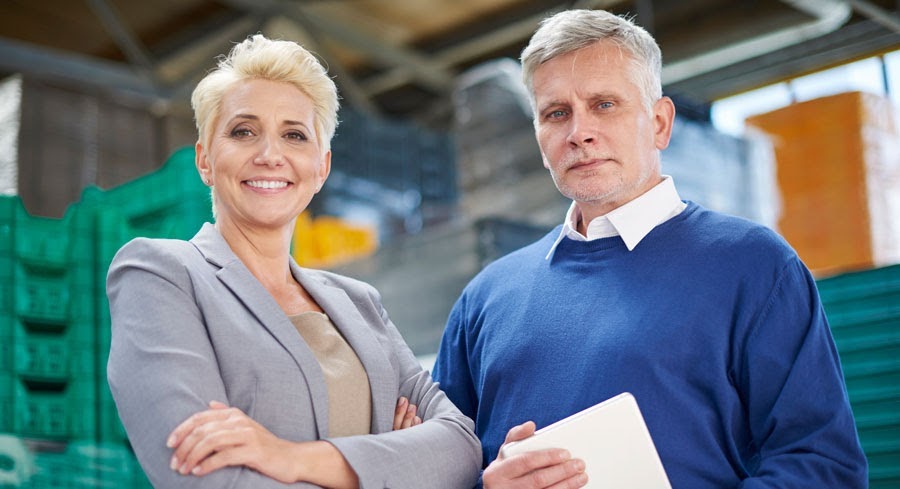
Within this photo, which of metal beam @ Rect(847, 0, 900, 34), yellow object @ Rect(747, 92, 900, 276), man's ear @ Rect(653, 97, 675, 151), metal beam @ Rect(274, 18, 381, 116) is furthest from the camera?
metal beam @ Rect(274, 18, 381, 116)

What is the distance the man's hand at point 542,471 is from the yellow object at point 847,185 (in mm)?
3363

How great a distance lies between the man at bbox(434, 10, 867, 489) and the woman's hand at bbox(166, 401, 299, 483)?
1.30 ft

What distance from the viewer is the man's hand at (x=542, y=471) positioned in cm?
156

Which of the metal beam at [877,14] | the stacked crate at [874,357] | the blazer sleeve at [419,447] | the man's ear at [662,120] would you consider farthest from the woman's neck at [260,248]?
the metal beam at [877,14]

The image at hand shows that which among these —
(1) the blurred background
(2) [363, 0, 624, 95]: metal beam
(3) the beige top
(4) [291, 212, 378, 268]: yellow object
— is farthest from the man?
(2) [363, 0, 624, 95]: metal beam

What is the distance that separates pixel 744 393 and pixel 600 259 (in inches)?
15.8

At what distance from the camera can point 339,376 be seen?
66.1 inches

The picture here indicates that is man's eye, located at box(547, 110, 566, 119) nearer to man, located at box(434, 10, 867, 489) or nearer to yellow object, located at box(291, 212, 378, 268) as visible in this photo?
A: man, located at box(434, 10, 867, 489)

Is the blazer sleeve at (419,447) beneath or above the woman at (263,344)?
beneath

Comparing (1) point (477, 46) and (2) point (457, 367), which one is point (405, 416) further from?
(1) point (477, 46)

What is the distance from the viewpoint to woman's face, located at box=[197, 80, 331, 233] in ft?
5.60

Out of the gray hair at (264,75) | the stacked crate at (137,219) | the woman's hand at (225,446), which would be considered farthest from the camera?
the stacked crate at (137,219)

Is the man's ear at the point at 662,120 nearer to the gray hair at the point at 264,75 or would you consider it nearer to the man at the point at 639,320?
the man at the point at 639,320

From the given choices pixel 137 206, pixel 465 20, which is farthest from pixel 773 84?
pixel 137 206
